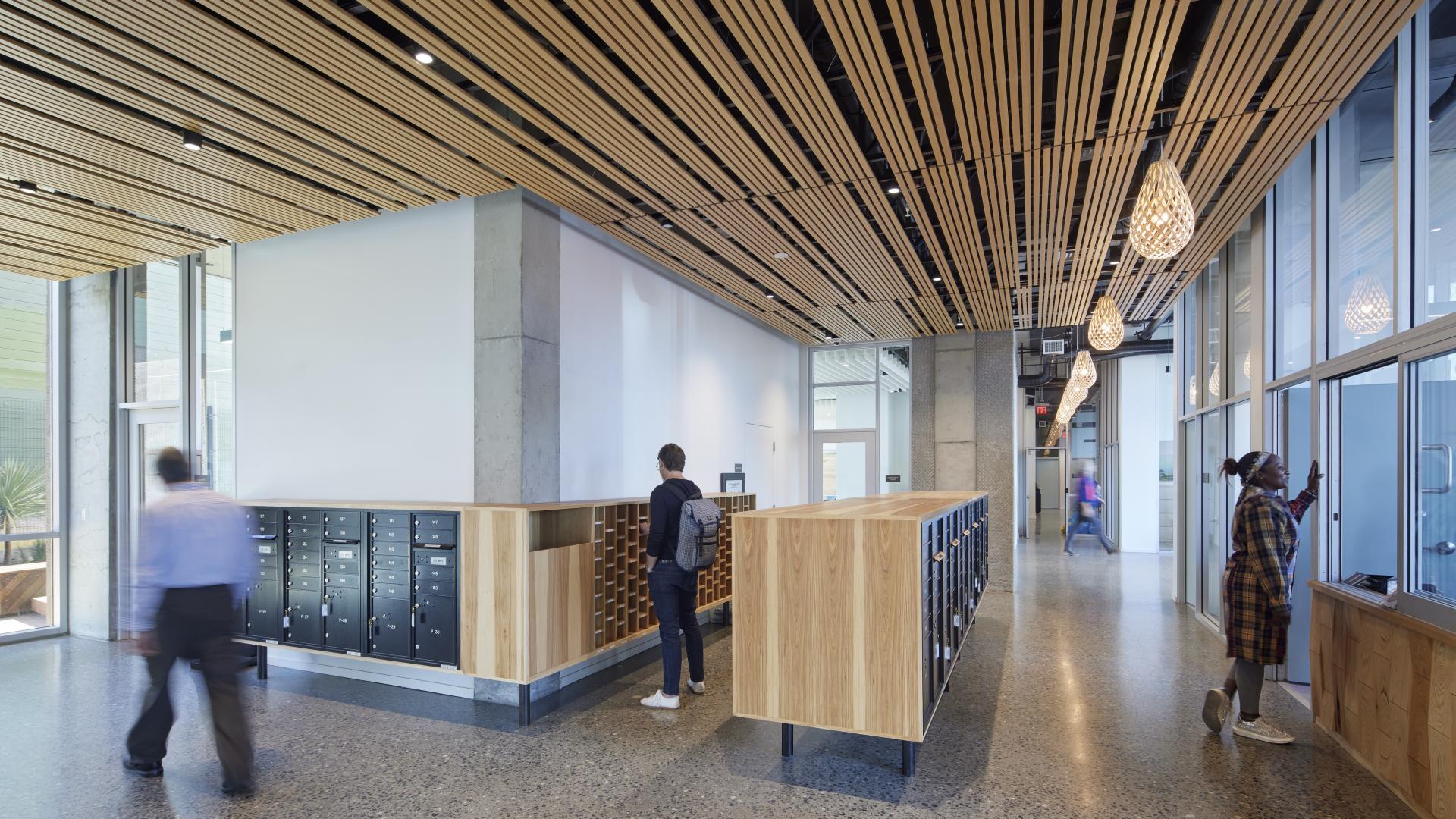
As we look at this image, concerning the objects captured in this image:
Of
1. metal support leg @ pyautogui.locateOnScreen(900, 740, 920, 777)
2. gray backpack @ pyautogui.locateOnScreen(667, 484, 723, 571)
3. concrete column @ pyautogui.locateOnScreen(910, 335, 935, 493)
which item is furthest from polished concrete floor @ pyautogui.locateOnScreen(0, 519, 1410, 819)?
concrete column @ pyautogui.locateOnScreen(910, 335, 935, 493)

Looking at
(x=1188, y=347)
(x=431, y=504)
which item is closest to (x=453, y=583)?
(x=431, y=504)

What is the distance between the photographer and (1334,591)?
426 cm

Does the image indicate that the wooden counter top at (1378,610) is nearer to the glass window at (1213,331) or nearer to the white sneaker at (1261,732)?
the white sneaker at (1261,732)

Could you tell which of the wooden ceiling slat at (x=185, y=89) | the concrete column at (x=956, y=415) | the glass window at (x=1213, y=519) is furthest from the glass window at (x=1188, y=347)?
the wooden ceiling slat at (x=185, y=89)

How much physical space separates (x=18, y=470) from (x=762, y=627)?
768 centimetres

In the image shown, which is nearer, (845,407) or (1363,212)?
(1363,212)

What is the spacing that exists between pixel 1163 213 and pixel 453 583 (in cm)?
456

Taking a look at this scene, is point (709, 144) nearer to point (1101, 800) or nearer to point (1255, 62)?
point (1255, 62)

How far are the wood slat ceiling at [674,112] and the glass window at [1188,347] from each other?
207 cm

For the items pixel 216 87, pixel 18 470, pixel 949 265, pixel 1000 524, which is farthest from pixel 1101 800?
pixel 18 470

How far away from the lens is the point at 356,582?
4.95 metres

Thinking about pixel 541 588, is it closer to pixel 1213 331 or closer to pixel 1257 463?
pixel 1257 463

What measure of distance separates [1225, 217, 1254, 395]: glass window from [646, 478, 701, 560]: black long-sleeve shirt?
4844mm

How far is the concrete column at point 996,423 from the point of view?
10.0 m
